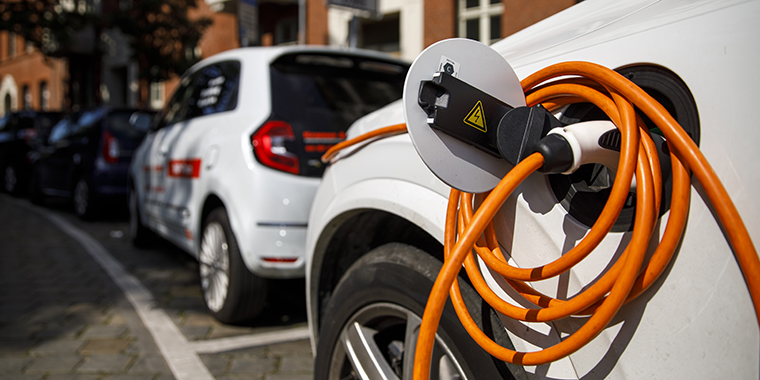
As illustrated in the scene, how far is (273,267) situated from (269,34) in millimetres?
14254

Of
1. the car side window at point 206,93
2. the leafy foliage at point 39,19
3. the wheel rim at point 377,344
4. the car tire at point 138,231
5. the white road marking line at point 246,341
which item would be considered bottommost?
the white road marking line at point 246,341

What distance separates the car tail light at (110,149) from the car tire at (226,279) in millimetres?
4463

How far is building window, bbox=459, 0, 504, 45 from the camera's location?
35.1 feet

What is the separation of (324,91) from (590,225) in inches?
100

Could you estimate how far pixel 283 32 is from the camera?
1608cm

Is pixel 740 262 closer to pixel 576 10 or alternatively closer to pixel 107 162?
pixel 576 10

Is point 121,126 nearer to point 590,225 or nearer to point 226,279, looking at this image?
point 226,279

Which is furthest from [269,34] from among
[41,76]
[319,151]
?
[41,76]

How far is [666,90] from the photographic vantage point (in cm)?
100

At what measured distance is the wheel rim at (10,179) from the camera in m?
10.8

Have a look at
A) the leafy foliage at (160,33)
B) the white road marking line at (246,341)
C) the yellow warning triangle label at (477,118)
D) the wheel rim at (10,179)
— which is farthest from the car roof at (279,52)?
the leafy foliage at (160,33)

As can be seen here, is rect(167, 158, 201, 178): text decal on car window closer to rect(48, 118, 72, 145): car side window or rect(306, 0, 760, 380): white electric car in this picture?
rect(306, 0, 760, 380): white electric car

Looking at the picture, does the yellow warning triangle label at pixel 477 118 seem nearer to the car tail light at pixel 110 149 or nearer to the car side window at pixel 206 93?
the car side window at pixel 206 93

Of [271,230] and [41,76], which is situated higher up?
[41,76]
